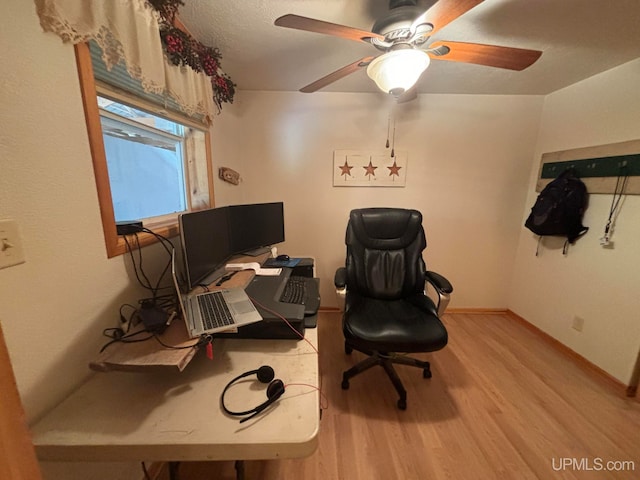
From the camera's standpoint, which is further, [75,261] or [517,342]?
[517,342]

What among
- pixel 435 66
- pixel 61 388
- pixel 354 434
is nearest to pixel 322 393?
pixel 354 434

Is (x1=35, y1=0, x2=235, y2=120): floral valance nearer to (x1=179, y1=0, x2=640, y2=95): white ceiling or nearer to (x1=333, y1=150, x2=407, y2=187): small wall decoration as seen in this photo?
(x1=179, y1=0, x2=640, y2=95): white ceiling

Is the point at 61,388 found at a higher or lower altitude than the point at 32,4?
lower

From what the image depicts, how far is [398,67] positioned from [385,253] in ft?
3.93

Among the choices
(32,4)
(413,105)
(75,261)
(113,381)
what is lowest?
(113,381)

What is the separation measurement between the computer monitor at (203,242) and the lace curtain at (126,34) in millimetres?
617

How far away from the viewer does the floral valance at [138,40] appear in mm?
767

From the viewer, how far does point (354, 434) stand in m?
1.37

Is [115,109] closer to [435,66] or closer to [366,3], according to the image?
[366,3]

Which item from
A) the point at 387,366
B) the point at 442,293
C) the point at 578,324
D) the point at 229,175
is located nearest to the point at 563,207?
the point at 578,324

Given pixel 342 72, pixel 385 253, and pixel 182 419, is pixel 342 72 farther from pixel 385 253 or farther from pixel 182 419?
pixel 182 419

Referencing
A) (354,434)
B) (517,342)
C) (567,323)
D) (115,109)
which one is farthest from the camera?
(517,342)

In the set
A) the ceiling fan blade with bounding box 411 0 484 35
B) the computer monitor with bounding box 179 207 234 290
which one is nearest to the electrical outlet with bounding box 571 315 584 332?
the ceiling fan blade with bounding box 411 0 484 35

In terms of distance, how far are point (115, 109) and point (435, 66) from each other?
2050mm
